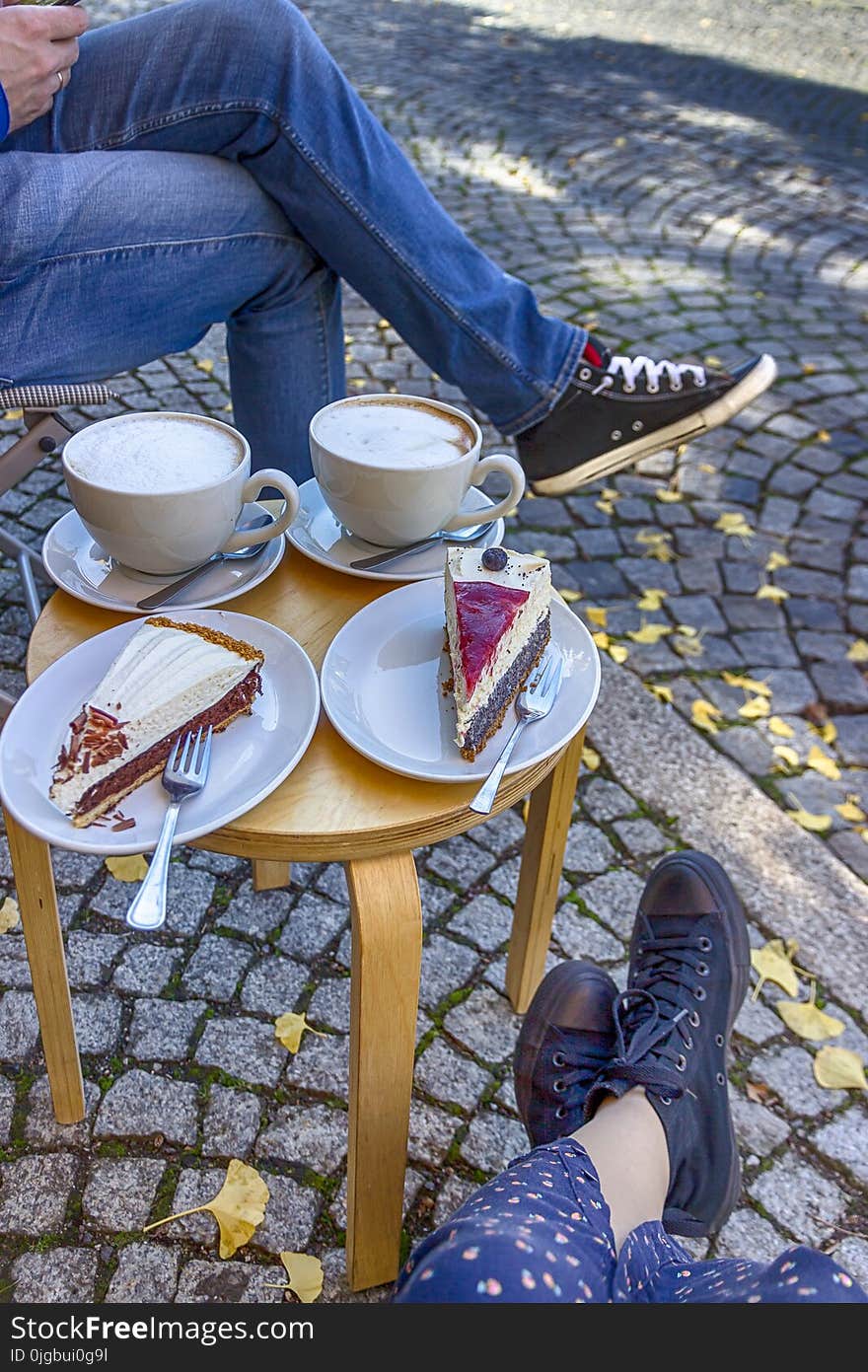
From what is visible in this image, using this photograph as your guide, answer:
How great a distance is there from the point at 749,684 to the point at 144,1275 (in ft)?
7.63

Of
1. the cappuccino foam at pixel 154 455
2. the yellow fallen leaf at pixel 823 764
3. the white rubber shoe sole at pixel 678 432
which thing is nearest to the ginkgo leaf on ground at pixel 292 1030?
the cappuccino foam at pixel 154 455

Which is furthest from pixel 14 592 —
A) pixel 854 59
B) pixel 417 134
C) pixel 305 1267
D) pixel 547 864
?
pixel 854 59

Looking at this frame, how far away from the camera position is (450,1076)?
2.17 meters

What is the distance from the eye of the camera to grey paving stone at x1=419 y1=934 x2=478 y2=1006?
7.67 ft

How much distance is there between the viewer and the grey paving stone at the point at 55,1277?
178 cm

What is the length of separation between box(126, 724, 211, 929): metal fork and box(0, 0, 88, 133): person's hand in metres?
1.75

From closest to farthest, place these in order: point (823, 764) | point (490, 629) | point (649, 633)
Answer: point (490, 629), point (823, 764), point (649, 633)

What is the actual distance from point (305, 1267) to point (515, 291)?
7.21 ft

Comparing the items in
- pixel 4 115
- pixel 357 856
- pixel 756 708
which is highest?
pixel 4 115

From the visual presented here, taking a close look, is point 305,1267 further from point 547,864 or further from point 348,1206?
point 547,864

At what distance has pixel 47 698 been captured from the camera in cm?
151

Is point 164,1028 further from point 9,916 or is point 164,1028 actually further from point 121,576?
point 121,576

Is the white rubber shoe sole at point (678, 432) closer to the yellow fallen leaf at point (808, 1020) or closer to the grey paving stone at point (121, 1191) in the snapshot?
the yellow fallen leaf at point (808, 1020)

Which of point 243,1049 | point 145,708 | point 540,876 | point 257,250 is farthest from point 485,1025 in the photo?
point 257,250
